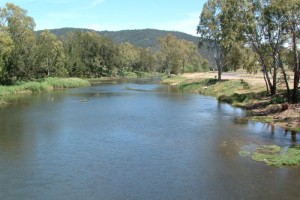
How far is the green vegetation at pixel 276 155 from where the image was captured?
20656mm

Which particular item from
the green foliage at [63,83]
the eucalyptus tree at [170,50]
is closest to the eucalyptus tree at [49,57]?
the green foliage at [63,83]

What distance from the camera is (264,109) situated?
129 feet

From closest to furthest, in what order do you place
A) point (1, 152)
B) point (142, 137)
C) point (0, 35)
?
point (1, 152)
point (142, 137)
point (0, 35)

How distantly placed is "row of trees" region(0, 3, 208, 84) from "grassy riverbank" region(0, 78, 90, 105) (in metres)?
3.21

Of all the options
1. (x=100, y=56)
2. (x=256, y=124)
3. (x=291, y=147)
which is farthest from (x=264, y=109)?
(x=100, y=56)

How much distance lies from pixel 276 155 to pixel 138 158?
861 centimetres

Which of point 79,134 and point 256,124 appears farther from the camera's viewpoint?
point 256,124

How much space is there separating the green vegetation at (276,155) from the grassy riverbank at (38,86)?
3822cm

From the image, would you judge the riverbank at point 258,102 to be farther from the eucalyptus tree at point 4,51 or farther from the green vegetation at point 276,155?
the eucalyptus tree at point 4,51

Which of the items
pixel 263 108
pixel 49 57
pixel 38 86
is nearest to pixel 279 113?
pixel 263 108

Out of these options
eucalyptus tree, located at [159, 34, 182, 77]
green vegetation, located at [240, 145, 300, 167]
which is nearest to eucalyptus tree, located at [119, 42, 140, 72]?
eucalyptus tree, located at [159, 34, 182, 77]

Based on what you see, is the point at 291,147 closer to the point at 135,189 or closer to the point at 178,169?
the point at 178,169

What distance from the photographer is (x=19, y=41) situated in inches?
2869

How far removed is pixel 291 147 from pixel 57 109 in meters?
29.4
